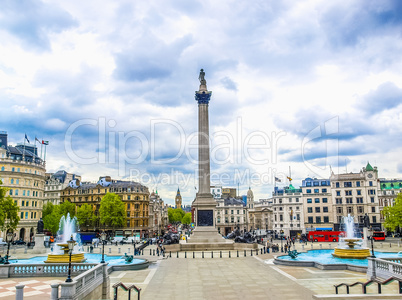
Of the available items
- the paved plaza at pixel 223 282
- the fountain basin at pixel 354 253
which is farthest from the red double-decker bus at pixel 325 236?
the paved plaza at pixel 223 282

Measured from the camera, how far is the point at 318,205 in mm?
90062

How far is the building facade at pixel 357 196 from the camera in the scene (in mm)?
83312

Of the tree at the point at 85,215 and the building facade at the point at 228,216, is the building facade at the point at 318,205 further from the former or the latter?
the tree at the point at 85,215

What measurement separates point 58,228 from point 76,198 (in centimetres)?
2490

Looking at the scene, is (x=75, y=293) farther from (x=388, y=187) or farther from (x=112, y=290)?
(x=388, y=187)

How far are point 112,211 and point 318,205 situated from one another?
56.6 m

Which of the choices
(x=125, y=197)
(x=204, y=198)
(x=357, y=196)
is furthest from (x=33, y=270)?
(x=357, y=196)

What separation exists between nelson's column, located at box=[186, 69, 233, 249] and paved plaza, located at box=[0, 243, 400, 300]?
→ 18.8 m

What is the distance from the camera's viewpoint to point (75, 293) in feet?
45.2

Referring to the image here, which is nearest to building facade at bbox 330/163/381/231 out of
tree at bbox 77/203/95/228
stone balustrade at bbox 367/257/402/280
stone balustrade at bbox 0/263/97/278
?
stone balustrade at bbox 367/257/402/280

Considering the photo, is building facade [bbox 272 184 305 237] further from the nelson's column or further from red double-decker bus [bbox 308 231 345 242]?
the nelson's column

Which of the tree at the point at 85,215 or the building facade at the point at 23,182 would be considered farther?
the tree at the point at 85,215

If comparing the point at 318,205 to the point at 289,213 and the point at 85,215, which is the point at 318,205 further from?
the point at 85,215

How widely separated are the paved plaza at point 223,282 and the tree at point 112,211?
55.5 metres
